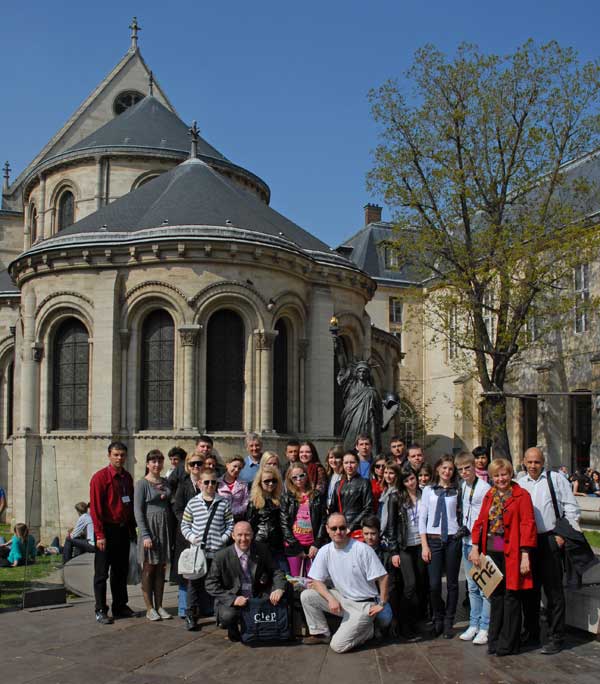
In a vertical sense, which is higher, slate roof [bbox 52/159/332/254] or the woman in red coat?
slate roof [bbox 52/159/332/254]

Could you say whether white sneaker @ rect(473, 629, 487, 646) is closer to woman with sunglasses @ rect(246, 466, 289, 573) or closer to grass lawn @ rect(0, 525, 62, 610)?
woman with sunglasses @ rect(246, 466, 289, 573)

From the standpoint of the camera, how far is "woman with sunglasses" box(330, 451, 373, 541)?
855 cm

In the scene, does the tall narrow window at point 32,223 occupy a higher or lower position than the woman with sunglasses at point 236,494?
higher

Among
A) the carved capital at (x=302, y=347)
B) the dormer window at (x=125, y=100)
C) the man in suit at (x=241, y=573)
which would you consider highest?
the dormer window at (x=125, y=100)

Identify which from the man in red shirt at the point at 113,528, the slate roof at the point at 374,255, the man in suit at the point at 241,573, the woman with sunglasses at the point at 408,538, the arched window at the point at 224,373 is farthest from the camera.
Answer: the slate roof at the point at 374,255

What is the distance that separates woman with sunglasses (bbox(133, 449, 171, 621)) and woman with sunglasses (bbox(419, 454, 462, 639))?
2913 mm

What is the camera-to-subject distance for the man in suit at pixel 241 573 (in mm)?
8094

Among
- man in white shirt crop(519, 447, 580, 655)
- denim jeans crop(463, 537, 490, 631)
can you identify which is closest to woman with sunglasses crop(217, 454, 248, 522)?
denim jeans crop(463, 537, 490, 631)

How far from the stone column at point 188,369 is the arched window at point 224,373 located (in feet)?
2.10

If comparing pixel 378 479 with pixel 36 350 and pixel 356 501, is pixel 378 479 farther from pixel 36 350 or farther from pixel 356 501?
pixel 36 350

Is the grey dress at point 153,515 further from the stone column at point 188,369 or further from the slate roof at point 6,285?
the slate roof at point 6,285

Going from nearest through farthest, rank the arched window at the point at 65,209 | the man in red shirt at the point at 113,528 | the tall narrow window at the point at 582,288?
the man in red shirt at the point at 113,528
the tall narrow window at the point at 582,288
the arched window at the point at 65,209

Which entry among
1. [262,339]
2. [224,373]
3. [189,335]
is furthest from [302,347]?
[189,335]

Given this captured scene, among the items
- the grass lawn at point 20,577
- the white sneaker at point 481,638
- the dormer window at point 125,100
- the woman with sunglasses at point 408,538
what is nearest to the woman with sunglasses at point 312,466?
the woman with sunglasses at point 408,538
